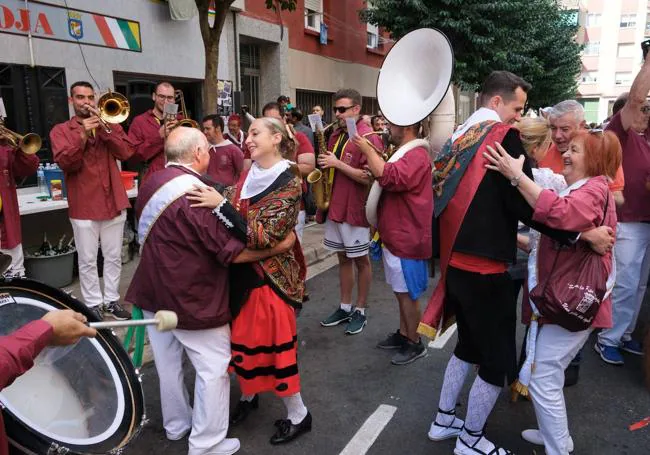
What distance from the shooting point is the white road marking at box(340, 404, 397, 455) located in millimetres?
2912

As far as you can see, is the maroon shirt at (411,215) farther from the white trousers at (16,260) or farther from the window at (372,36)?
the window at (372,36)

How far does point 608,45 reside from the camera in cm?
4541

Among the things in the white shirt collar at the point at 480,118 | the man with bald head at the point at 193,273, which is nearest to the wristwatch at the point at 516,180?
the white shirt collar at the point at 480,118

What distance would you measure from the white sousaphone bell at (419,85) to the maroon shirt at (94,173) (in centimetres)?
236

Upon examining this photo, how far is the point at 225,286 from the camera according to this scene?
2.76 meters

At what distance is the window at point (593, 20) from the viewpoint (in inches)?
1817


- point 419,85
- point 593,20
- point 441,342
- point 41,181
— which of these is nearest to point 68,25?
point 41,181

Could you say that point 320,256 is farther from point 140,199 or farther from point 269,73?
point 269,73

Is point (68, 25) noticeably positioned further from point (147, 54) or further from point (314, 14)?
point (314, 14)

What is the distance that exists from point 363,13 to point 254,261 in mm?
13318

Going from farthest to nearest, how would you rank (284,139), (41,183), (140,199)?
(41,183) → (284,139) → (140,199)

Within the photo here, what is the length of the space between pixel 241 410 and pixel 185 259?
118cm

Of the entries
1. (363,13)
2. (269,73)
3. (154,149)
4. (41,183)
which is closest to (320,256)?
(154,149)

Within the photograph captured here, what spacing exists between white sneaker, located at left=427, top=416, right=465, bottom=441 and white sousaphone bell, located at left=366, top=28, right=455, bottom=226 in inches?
65.3
